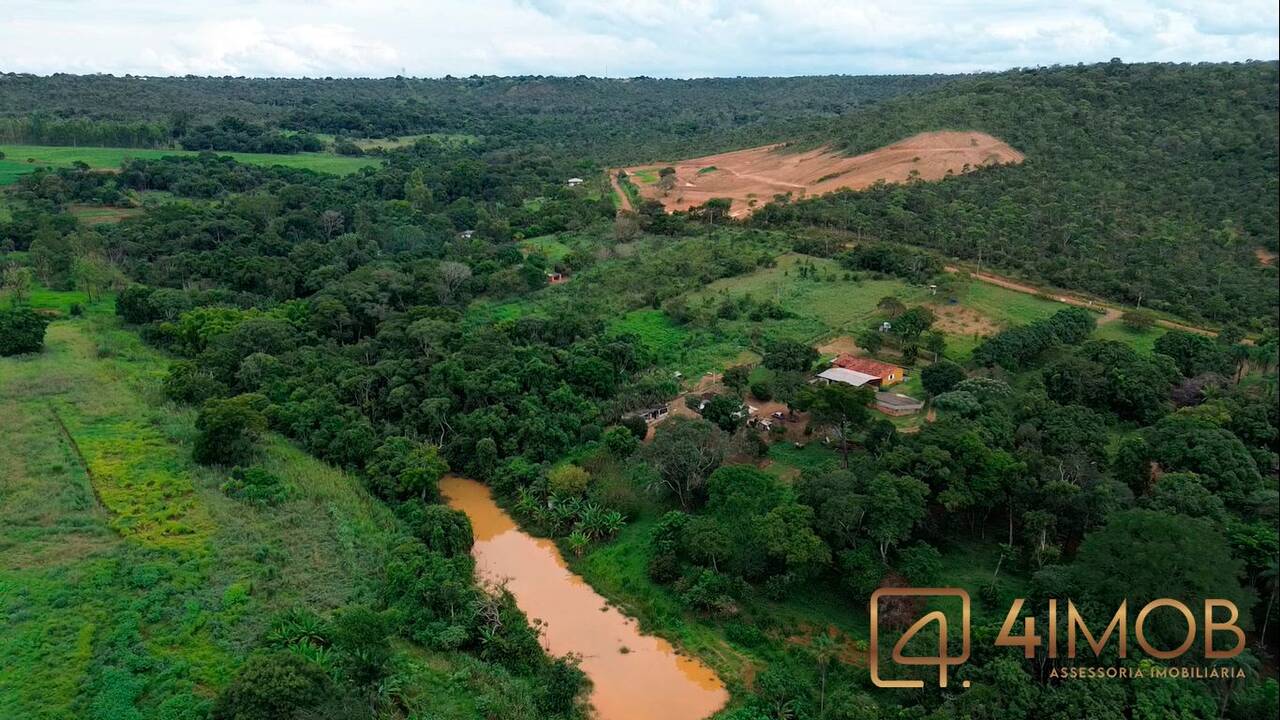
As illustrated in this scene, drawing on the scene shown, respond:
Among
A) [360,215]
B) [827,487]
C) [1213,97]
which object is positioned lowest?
[827,487]

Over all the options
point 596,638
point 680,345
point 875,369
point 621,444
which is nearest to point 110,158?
point 680,345

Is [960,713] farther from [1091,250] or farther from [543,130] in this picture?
[543,130]

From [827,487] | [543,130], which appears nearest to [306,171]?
[543,130]

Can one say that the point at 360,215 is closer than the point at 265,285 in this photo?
No

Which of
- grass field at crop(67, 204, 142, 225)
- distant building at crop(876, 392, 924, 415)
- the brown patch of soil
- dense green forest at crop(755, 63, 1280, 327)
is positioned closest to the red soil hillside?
dense green forest at crop(755, 63, 1280, 327)

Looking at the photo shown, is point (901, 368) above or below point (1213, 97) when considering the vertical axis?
below

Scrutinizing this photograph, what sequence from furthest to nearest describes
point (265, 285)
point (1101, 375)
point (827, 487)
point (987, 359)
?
point (265, 285) < point (987, 359) < point (1101, 375) < point (827, 487)

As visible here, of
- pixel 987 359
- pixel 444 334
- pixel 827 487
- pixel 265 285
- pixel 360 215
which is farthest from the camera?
pixel 360 215
